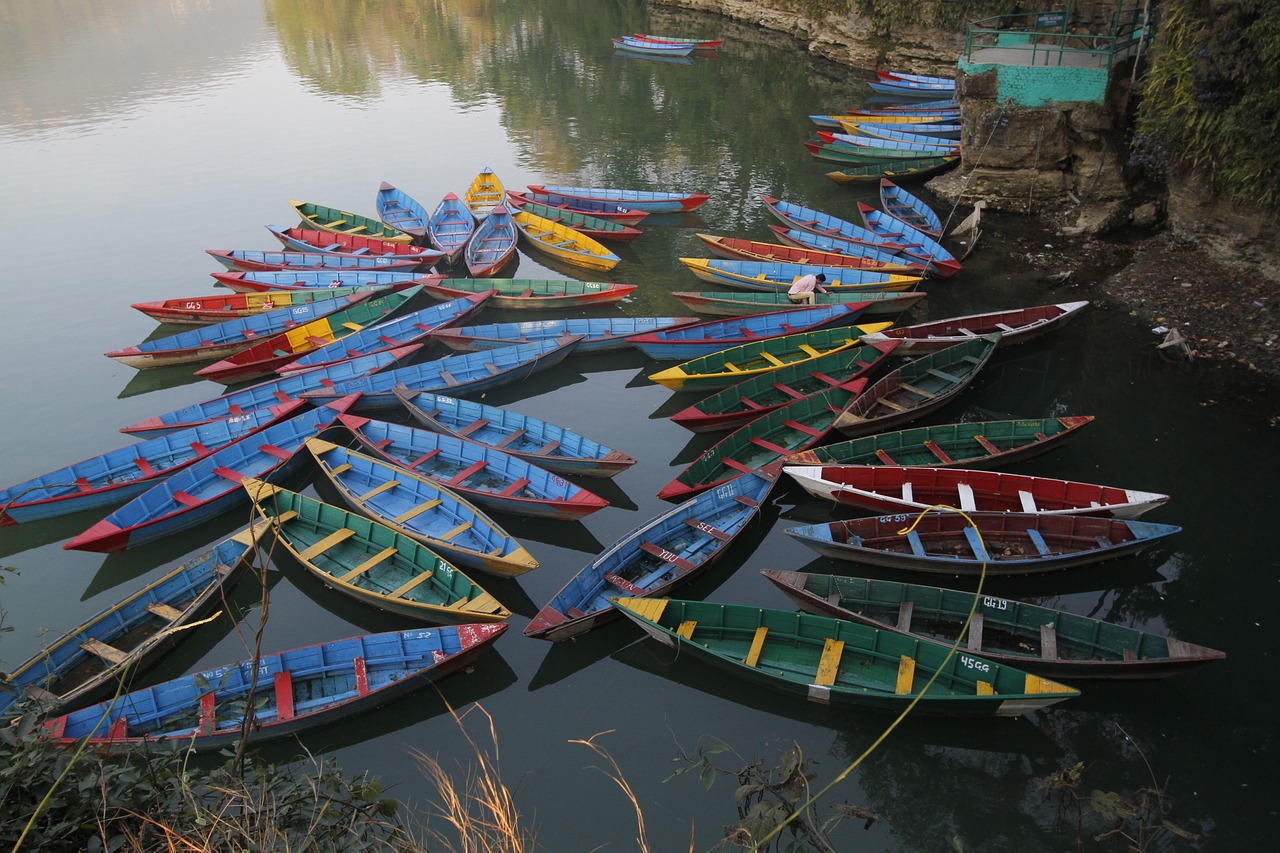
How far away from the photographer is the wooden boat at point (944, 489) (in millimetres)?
12648

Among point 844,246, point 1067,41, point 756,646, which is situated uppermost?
point 1067,41

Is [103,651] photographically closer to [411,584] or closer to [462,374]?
[411,584]

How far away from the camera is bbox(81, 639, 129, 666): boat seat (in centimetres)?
1075

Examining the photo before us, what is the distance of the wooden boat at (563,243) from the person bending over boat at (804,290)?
208 inches

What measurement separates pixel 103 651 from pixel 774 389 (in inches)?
461

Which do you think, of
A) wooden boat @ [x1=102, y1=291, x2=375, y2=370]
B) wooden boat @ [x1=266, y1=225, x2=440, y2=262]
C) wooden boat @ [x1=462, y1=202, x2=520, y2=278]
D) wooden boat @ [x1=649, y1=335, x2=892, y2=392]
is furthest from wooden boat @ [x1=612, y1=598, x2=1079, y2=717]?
wooden boat @ [x1=266, y1=225, x2=440, y2=262]

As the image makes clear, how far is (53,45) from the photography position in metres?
52.5

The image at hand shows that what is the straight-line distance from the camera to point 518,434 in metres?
15.2

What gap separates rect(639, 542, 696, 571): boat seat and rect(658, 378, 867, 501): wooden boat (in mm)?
1191

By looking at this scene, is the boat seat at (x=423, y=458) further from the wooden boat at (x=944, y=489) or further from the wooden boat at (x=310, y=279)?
the wooden boat at (x=310, y=279)

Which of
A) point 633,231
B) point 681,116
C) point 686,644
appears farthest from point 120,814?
point 681,116

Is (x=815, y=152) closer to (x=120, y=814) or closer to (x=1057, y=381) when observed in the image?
(x=1057, y=381)

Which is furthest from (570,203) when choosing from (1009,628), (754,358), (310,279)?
(1009,628)

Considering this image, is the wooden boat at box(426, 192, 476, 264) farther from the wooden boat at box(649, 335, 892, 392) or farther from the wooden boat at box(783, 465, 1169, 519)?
the wooden boat at box(783, 465, 1169, 519)
